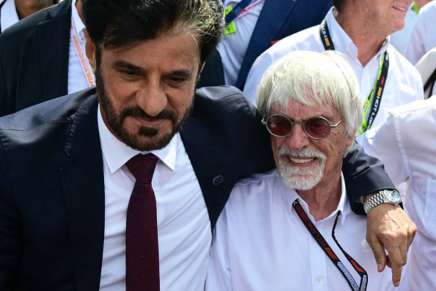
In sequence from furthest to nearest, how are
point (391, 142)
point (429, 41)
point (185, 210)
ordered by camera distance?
1. point (429, 41)
2. point (391, 142)
3. point (185, 210)

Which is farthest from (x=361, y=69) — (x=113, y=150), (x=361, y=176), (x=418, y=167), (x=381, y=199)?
(x=113, y=150)

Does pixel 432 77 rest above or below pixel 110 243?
below

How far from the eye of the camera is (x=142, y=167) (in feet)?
7.75

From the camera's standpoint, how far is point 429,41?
4426 millimetres

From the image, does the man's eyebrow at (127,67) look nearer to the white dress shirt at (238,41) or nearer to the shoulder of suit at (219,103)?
the shoulder of suit at (219,103)

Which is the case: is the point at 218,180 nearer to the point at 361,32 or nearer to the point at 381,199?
the point at 381,199

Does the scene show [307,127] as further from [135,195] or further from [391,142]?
[135,195]

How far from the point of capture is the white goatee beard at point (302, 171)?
8.54 ft

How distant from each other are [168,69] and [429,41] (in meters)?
2.76

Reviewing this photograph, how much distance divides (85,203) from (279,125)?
812mm

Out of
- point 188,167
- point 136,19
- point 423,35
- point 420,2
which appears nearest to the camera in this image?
point 136,19

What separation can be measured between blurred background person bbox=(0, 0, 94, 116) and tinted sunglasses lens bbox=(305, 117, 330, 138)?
1.15 meters

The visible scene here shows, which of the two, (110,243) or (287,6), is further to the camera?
(287,6)

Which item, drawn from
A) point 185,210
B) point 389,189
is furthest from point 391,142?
point 185,210
